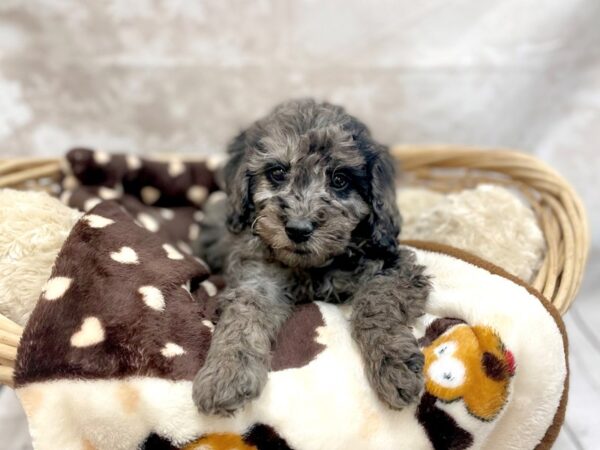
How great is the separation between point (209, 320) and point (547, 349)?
1.23 metres

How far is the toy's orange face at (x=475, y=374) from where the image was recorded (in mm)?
1837

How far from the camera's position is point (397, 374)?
1785 mm

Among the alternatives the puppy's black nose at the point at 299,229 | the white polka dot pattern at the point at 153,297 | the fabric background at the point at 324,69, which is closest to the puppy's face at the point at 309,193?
the puppy's black nose at the point at 299,229

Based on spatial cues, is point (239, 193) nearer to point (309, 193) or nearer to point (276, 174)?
point (276, 174)

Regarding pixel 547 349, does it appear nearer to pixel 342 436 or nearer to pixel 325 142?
pixel 342 436

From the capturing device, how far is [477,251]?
2.60 m

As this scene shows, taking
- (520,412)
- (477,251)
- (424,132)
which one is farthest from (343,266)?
(424,132)

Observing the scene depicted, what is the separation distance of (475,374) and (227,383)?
0.81 meters

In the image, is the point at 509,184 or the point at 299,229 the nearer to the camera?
the point at 299,229

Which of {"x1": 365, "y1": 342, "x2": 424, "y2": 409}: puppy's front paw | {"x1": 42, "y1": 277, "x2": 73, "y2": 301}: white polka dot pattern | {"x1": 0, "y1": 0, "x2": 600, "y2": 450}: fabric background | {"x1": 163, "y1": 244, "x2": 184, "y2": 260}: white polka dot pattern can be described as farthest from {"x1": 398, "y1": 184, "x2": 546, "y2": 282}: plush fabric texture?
{"x1": 42, "y1": 277, "x2": 73, "y2": 301}: white polka dot pattern

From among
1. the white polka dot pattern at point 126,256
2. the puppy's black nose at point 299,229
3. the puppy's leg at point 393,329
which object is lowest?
the white polka dot pattern at point 126,256

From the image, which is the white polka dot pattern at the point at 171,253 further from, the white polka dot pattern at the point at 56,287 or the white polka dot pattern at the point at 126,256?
the white polka dot pattern at the point at 56,287

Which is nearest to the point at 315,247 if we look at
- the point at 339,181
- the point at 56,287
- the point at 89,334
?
the point at 339,181

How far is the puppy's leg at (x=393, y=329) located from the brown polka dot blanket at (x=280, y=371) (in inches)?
2.4
